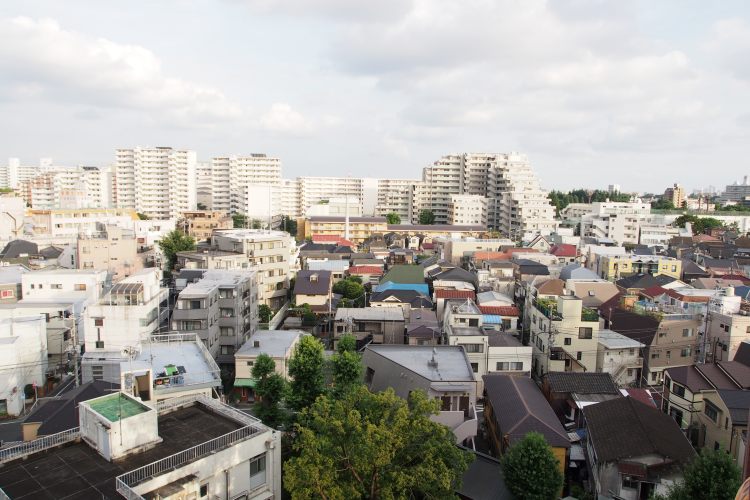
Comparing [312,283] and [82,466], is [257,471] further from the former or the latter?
[312,283]

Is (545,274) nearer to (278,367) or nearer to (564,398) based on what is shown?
(564,398)

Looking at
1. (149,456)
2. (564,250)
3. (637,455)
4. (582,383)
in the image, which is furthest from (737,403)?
(564,250)

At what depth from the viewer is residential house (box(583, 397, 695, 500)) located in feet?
43.1

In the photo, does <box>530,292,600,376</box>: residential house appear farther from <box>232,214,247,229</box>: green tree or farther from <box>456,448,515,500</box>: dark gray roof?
<box>232,214,247,229</box>: green tree

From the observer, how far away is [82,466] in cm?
919

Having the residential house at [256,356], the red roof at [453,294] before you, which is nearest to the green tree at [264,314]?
the residential house at [256,356]

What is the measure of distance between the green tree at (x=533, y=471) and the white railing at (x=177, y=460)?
6.53 metres

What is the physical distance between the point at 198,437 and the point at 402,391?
772 cm

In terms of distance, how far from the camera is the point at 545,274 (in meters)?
35.6

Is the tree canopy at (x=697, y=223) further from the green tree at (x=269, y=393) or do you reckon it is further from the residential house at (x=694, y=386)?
the green tree at (x=269, y=393)

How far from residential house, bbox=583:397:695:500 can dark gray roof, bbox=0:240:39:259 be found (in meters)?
45.3

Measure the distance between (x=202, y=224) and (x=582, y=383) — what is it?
5175cm

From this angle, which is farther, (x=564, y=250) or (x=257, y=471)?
(x=564, y=250)

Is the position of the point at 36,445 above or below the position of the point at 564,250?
below
